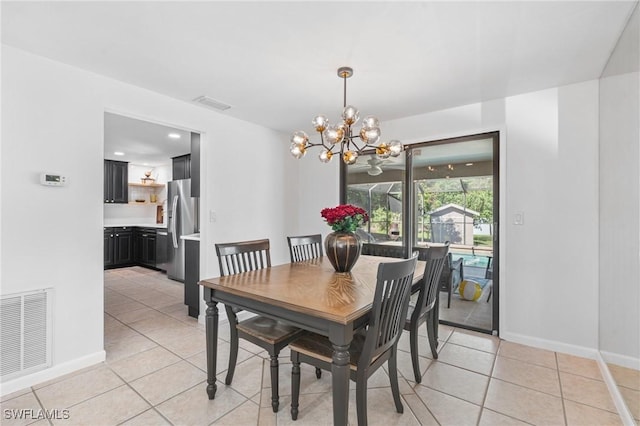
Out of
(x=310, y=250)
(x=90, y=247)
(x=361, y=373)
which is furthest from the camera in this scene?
(x=310, y=250)

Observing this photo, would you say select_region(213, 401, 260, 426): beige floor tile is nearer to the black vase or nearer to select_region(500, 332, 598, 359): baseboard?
the black vase

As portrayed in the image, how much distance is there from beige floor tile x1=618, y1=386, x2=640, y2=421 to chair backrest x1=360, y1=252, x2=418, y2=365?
52.2 inches

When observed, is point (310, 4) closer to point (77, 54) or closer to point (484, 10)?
point (484, 10)

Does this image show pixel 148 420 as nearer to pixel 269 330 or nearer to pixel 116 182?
pixel 269 330

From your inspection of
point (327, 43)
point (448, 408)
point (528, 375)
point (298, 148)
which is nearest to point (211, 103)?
point (298, 148)

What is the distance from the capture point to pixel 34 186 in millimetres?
2254

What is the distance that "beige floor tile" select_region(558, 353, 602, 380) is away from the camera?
2.38 meters

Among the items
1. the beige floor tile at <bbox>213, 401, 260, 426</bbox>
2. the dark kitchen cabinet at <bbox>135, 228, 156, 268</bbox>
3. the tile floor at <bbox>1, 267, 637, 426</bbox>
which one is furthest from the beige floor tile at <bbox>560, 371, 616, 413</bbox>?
the dark kitchen cabinet at <bbox>135, 228, 156, 268</bbox>

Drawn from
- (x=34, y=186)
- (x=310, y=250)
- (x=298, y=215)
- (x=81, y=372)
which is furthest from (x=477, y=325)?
(x=34, y=186)

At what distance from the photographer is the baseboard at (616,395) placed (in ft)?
5.85

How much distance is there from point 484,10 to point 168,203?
5.46 m

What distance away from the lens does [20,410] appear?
1933 mm

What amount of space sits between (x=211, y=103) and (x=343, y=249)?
217cm

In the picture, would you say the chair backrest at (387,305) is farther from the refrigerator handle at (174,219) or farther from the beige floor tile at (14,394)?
the refrigerator handle at (174,219)
